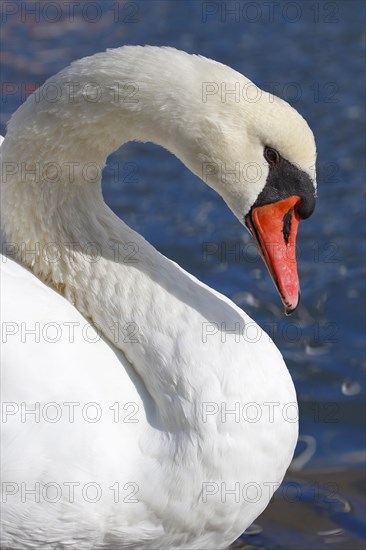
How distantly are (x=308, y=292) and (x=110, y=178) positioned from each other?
58.2 inches

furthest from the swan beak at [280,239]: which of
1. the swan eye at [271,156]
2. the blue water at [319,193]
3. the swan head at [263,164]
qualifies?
the blue water at [319,193]

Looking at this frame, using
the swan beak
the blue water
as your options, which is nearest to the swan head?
the swan beak

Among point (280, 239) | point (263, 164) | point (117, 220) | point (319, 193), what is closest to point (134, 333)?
point (117, 220)

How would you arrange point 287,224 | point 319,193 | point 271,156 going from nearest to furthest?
point 271,156, point 287,224, point 319,193

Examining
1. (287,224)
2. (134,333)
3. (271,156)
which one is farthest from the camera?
(134,333)

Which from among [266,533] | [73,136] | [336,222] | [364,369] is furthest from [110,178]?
[73,136]

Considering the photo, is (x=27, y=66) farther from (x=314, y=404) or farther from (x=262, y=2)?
(x=314, y=404)

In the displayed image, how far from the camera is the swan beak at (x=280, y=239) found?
3168mm

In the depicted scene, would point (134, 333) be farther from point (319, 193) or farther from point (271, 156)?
point (319, 193)

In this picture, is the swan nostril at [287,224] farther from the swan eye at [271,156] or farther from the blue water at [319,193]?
the blue water at [319,193]

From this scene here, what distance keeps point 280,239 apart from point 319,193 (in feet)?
9.60

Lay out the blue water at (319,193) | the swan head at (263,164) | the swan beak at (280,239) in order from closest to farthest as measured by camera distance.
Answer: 1. the swan head at (263,164)
2. the swan beak at (280,239)
3. the blue water at (319,193)

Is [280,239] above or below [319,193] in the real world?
below

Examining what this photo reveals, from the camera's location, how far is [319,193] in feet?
20.1
